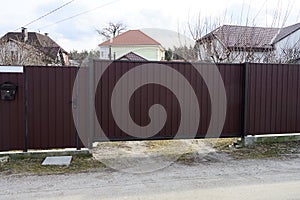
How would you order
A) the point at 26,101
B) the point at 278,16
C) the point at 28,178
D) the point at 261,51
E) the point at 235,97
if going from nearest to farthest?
1. the point at 28,178
2. the point at 26,101
3. the point at 235,97
4. the point at 278,16
5. the point at 261,51

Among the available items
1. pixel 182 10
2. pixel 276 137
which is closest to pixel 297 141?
pixel 276 137

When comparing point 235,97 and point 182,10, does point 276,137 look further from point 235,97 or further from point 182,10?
point 182,10

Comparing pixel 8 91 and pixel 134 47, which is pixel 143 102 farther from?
pixel 134 47

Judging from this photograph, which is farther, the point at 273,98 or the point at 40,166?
the point at 273,98

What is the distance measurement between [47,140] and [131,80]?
1844 millimetres

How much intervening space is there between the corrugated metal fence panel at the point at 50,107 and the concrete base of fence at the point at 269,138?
11.3 feet

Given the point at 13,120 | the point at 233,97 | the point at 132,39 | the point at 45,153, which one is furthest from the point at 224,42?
the point at 132,39

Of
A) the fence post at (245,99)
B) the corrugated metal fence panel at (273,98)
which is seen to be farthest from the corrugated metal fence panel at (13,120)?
the corrugated metal fence panel at (273,98)

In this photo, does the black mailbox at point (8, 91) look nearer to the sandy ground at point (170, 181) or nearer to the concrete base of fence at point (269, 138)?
the sandy ground at point (170, 181)

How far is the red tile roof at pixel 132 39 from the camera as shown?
131 ft

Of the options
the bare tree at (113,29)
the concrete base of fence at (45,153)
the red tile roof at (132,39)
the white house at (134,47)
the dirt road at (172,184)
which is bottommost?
the dirt road at (172,184)

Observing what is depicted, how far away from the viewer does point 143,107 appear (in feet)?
19.8

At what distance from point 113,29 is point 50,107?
40.8 metres

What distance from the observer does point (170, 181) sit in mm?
4262
